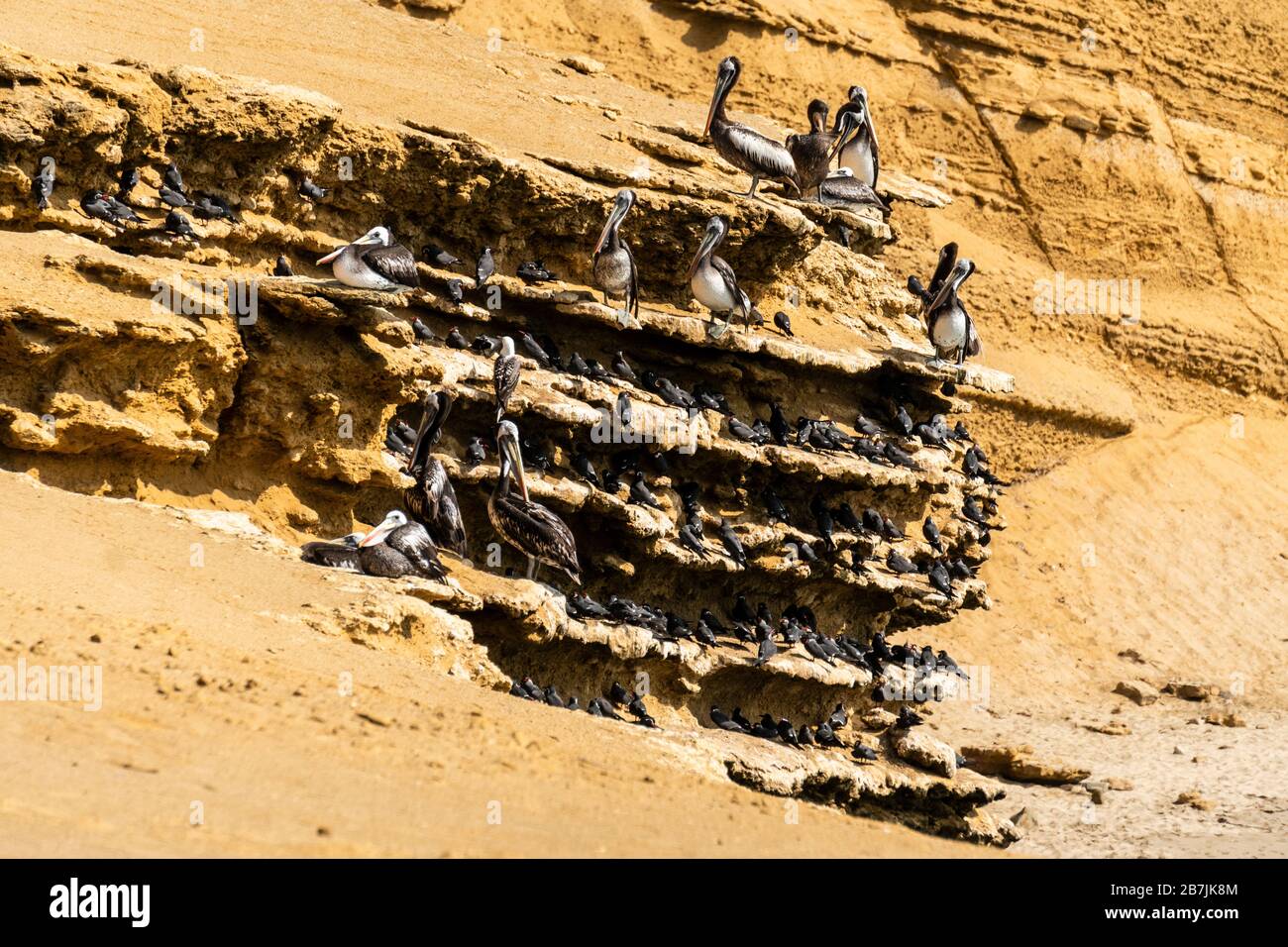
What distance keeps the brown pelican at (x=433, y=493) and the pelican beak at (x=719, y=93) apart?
7.95 metres

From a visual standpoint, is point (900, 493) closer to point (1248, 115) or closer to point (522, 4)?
point (522, 4)

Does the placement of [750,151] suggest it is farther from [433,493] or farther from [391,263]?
[433,493]

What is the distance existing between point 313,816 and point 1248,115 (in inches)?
1346

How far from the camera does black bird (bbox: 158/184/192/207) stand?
58.6ft

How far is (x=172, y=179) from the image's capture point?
59.2ft

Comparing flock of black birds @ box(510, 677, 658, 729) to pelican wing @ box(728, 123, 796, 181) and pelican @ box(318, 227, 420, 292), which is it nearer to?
pelican @ box(318, 227, 420, 292)

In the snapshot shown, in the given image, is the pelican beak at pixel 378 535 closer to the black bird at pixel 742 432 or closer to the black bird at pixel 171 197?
the black bird at pixel 171 197

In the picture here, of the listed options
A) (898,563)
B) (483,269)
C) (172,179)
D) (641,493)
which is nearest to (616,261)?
(483,269)

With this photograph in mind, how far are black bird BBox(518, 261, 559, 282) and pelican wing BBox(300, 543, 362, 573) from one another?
6695mm

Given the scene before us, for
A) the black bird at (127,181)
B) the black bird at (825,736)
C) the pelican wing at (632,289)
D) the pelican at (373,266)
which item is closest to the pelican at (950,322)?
the pelican wing at (632,289)

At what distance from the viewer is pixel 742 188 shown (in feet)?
79.3

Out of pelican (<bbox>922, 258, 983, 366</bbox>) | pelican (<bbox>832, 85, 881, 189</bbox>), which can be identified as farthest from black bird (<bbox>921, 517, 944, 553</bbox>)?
pelican (<bbox>832, 85, 881, 189</bbox>)

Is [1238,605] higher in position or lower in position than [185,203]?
lower
